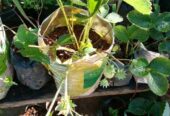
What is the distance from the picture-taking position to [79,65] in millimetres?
958

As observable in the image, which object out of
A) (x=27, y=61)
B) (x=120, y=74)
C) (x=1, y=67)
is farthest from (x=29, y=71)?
(x=120, y=74)

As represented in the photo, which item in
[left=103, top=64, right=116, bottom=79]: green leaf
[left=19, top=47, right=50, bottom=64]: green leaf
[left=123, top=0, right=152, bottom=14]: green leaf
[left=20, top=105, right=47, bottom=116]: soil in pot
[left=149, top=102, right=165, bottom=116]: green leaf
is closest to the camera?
[left=123, top=0, right=152, bottom=14]: green leaf

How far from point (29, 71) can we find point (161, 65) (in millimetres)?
360

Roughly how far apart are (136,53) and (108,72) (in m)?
0.14

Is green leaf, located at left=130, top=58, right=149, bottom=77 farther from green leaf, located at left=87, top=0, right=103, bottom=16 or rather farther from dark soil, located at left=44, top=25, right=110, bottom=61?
green leaf, located at left=87, top=0, right=103, bottom=16

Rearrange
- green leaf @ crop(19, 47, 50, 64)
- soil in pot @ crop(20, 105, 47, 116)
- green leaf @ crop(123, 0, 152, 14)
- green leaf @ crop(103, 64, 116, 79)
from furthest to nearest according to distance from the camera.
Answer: soil in pot @ crop(20, 105, 47, 116) → green leaf @ crop(103, 64, 116, 79) → green leaf @ crop(19, 47, 50, 64) → green leaf @ crop(123, 0, 152, 14)

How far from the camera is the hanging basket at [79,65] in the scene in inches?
38.1

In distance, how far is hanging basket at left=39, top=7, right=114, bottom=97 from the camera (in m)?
0.97

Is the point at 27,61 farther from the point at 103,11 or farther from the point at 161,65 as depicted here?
the point at 161,65

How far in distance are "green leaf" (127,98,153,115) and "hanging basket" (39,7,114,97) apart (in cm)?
18

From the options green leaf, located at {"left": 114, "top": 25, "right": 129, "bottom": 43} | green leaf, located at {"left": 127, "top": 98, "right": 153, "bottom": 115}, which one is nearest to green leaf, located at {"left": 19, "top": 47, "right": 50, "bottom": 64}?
green leaf, located at {"left": 114, "top": 25, "right": 129, "bottom": 43}

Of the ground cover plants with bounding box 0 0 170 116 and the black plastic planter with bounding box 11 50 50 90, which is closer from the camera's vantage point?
the ground cover plants with bounding box 0 0 170 116

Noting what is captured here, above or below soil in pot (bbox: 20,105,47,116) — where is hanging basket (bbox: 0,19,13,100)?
above

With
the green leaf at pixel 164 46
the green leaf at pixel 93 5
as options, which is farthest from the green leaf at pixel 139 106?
the green leaf at pixel 93 5
